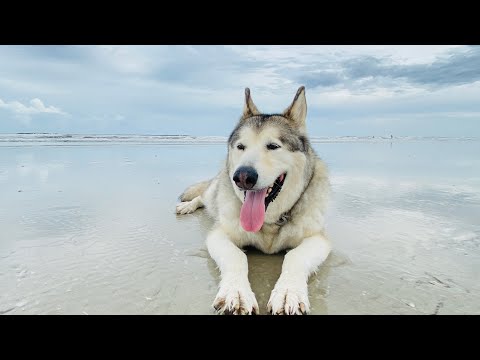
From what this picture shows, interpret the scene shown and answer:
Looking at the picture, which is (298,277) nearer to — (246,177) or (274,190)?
(246,177)

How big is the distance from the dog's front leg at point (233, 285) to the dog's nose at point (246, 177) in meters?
0.70

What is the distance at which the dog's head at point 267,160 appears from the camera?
3333 mm

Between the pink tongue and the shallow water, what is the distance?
0.46m

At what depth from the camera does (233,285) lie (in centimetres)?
257

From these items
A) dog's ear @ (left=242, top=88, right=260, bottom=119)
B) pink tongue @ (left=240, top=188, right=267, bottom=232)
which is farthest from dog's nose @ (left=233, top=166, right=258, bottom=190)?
dog's ear @ (left=242, top=88, right=260, bottom=119)

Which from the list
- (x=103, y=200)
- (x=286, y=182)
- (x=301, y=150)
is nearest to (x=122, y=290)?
(x=286, y=182)

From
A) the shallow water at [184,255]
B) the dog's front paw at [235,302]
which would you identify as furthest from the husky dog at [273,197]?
the shallow water at [184,255]

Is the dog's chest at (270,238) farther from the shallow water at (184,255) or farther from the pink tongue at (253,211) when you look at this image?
the pink tongue at (253,211)

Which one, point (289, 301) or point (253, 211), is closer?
point (289, 301)

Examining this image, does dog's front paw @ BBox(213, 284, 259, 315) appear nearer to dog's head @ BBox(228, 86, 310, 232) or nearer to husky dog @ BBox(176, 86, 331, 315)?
husky dog @ BBox(176, 86, 331, 315)

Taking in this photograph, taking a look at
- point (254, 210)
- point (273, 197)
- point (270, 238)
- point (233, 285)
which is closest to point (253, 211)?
point (254, 210)

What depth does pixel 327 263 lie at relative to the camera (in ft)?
11.8

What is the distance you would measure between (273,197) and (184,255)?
1.28m

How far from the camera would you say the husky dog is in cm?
320
